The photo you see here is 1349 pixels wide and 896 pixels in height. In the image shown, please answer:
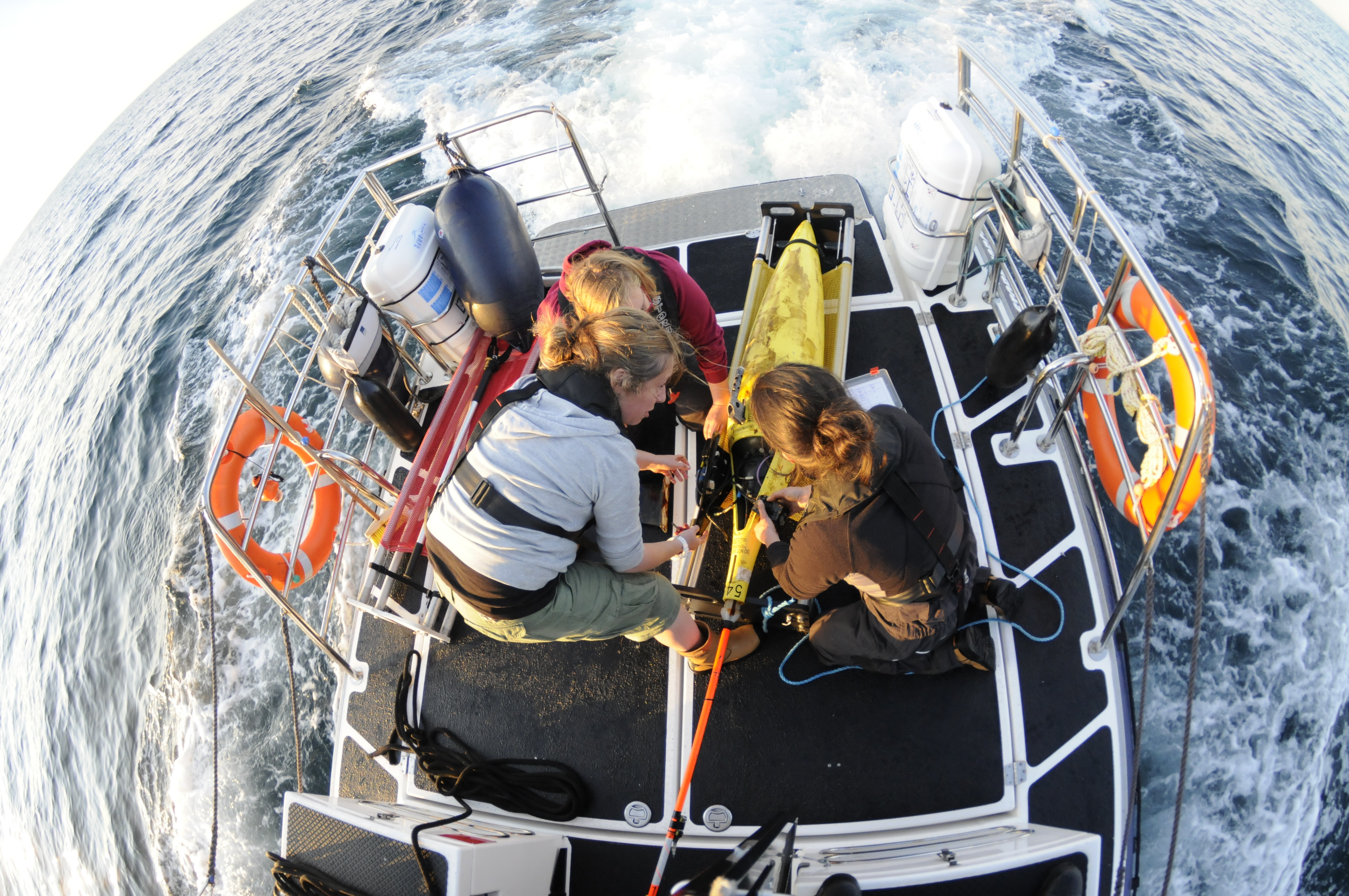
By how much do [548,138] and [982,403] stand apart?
576cm

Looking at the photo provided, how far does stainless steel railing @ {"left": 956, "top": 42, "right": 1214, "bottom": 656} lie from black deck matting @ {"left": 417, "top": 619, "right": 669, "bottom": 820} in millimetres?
1738

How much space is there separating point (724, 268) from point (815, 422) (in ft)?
8.45

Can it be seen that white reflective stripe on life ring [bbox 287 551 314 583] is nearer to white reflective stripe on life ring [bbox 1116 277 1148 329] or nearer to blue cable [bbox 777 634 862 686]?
blue cable [bbox 777 634 862 686]

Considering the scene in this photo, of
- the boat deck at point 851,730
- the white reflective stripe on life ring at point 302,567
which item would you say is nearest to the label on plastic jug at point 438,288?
the white reflective stripe on life ring at point 302,567

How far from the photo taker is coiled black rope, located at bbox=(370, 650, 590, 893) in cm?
234

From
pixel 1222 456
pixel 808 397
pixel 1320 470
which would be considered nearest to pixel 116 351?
pixel 808 397

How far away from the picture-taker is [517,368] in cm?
308

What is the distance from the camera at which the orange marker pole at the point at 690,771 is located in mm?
1919

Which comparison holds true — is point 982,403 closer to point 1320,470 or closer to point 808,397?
point 808,397

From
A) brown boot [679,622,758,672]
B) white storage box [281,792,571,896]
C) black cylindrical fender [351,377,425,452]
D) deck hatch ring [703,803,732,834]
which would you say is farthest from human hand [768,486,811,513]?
black cylindrical fender [351,377,425,452]

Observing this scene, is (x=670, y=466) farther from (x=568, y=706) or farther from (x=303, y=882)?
(x=303, y=882)

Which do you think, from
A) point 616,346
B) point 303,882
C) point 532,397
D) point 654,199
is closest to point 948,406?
point 616,346

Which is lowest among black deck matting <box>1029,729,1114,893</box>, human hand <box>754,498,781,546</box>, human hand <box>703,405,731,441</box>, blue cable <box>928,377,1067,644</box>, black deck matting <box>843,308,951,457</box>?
black deck matting <box>1029,729,1114,893</box>

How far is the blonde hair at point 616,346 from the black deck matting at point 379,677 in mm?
1854
